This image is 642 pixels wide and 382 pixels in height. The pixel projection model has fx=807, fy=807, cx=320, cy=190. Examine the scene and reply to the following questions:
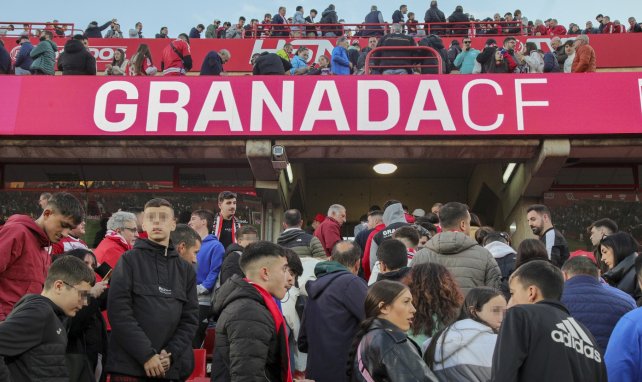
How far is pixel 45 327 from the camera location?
199 inches

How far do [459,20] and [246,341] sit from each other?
21.5m

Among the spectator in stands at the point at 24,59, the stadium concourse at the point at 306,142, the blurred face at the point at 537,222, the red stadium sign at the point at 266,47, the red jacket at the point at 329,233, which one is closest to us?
the blurred face at the point at 537,222

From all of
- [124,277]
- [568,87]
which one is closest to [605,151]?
[568,87]

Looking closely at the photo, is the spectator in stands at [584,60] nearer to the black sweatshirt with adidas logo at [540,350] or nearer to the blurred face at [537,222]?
the blurred face at [537,222]

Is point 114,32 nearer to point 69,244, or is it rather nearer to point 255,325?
point 69,244

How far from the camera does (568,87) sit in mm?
14133

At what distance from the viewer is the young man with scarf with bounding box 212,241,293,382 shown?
4902 mm

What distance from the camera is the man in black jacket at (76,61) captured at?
48.5ft

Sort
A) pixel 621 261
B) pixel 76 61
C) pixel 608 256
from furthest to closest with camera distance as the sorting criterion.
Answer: pixel 76 61, pixel 608 256, pixel 621 261

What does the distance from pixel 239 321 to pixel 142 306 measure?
1.15 metres

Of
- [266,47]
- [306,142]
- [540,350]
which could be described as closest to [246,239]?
[540,350]

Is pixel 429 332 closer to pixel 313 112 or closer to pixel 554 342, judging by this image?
pixel 554 342

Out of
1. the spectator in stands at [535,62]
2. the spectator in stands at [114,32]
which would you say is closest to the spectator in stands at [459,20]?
the spectator in stands at [535,62]

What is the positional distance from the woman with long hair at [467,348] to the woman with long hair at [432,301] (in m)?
0.50
